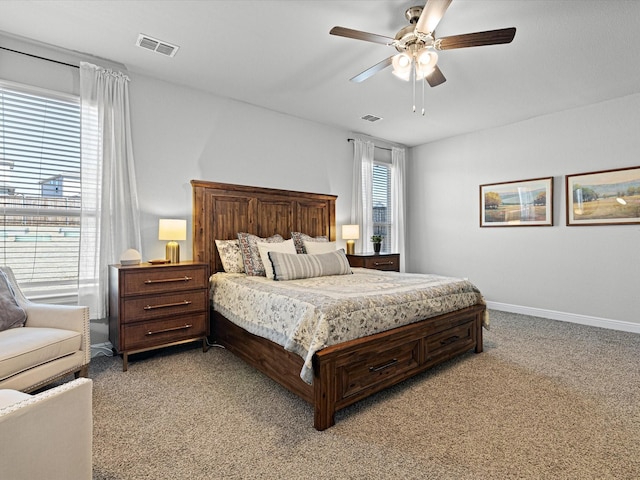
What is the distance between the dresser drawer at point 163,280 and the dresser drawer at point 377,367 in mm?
1757

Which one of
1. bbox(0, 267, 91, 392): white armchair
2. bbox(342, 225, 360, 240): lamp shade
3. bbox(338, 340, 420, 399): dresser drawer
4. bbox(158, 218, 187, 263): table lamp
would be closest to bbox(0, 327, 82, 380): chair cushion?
bbox(0, 267, 91, 392): white armchair

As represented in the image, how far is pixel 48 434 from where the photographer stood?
1.18 meters

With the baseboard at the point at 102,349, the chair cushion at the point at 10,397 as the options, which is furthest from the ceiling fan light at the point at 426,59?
the baseboard at the point at 102,349

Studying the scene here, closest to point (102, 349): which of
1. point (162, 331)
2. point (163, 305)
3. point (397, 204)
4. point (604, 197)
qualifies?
point (162, 331)

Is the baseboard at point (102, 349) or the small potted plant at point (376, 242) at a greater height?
the small potted plant at point (376, 242)

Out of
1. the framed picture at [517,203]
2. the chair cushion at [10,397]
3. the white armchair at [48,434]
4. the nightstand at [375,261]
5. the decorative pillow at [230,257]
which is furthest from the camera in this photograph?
the nightstand at [375,261]

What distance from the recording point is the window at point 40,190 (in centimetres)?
282

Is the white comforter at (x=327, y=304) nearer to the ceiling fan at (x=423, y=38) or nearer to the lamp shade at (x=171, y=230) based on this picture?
the lamp shade at (x=171, y=230)

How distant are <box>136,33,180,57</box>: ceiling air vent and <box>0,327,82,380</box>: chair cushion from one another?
7.87 ft

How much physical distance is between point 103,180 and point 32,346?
66.6 inches

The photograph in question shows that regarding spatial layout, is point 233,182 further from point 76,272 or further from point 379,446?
point 379,446

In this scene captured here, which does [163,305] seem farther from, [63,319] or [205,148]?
[205,148]

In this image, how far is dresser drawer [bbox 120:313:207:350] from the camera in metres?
2.81

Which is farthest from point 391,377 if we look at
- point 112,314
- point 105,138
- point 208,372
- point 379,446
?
point 105,138
